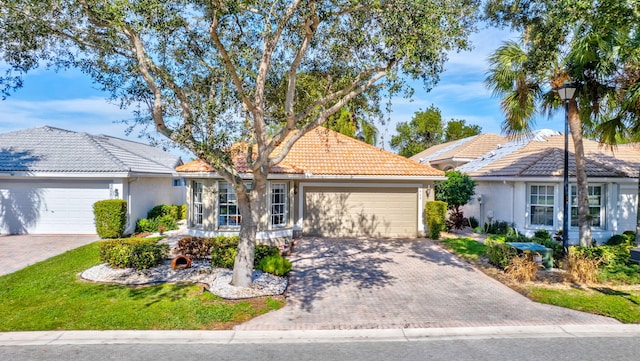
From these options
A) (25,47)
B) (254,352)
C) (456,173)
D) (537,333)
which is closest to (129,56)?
(25,47)

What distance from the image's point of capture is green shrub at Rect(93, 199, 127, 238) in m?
15.9

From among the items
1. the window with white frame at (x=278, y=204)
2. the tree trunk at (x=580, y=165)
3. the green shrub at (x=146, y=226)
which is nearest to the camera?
the tree trunk at (x=580, y=165)

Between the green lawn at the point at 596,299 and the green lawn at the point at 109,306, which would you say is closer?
the green lawn at the point at 109,306

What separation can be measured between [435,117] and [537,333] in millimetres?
41319

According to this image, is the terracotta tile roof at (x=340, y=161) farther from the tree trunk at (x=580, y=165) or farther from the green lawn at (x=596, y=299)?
the green lawn at (x=596, y=299)

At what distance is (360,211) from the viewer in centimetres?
1675

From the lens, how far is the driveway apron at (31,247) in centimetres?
1208

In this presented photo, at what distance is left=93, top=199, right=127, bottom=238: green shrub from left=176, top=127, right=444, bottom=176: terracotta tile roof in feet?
11.9

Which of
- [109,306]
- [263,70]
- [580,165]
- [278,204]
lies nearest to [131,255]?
[109,306]

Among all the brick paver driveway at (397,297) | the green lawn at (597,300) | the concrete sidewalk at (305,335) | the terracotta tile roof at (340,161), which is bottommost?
the concrete sidewalk at (305,335)

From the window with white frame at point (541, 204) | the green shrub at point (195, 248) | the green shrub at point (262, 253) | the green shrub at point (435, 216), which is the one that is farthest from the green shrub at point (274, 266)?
the window with white frame at point (541, 204)

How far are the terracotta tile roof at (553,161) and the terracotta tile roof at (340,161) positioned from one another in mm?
3791

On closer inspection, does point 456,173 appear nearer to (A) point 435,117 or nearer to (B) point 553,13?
(B) point 553,13

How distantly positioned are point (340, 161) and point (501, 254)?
24.7ft
